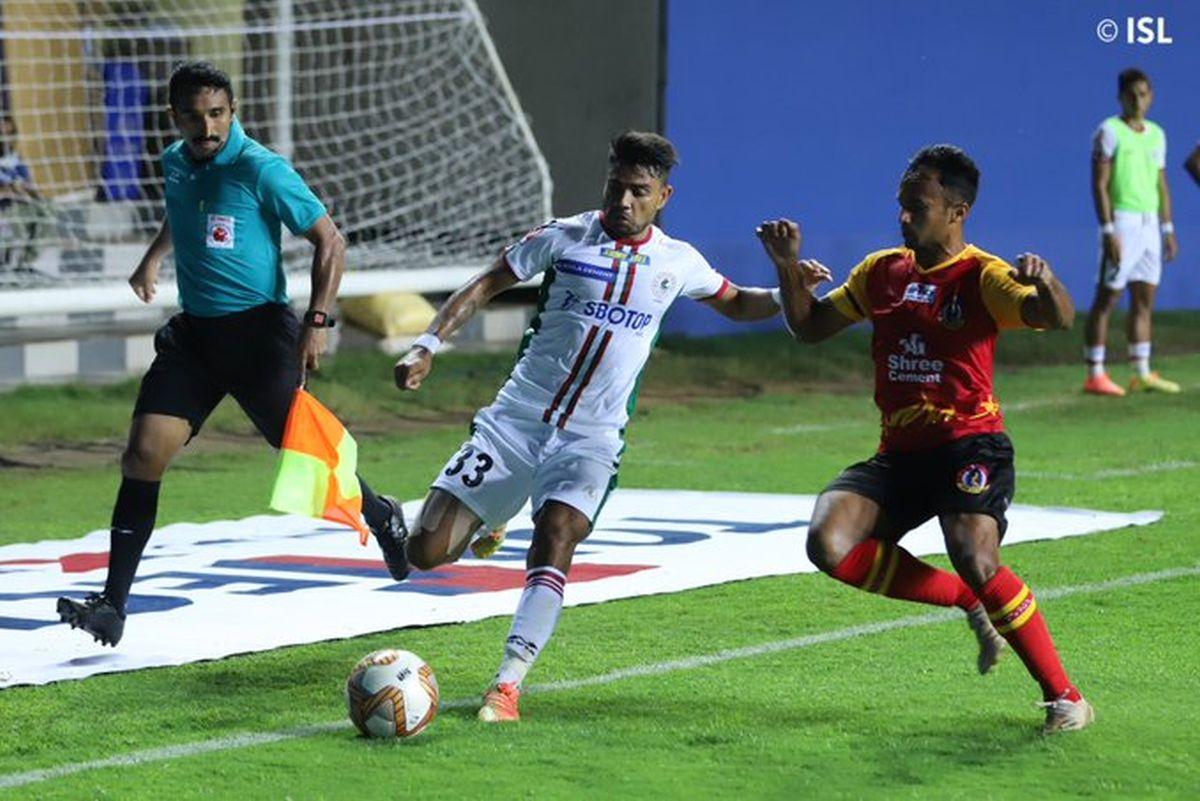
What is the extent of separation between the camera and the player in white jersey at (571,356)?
Answer: 741 cm

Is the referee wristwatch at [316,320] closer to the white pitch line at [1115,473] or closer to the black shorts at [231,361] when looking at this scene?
the black shorts at [231,361]

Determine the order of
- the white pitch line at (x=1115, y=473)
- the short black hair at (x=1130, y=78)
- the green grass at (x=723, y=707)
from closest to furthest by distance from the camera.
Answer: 1. the green grass at (x=723, y=707)
2. the white pitch line at (x=1115, y=473)
3. the short black hair at (x=1130, y=78)

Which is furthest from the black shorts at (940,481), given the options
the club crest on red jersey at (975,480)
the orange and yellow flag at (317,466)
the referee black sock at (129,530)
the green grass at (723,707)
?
the referee black sock at (129,530)

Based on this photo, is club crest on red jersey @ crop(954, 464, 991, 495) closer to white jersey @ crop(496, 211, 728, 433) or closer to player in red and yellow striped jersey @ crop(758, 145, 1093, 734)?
player in red and yellow striped jersey @ crop(758, 145, 1093, 734)

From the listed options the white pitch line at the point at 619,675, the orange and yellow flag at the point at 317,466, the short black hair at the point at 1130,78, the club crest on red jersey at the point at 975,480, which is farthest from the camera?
the short black hair at the point at 1130,78

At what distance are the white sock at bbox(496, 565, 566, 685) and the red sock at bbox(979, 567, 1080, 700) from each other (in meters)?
1.19

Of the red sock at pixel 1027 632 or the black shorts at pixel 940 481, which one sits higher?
the black shorts at pixel 940 481

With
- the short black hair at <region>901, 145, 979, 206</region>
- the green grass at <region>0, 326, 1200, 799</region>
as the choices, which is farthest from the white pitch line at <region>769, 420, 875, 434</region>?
the short black hair at <region>901, 145, 979, 206</region>

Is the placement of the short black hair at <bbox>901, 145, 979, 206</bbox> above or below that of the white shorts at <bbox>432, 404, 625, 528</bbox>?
above

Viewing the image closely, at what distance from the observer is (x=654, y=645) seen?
27.2 ft

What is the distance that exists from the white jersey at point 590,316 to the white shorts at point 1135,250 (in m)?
10.1

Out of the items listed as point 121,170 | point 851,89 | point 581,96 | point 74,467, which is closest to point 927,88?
point 851,89

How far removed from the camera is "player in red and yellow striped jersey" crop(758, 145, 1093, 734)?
6.90 meters

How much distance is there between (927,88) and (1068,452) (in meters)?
8.59
